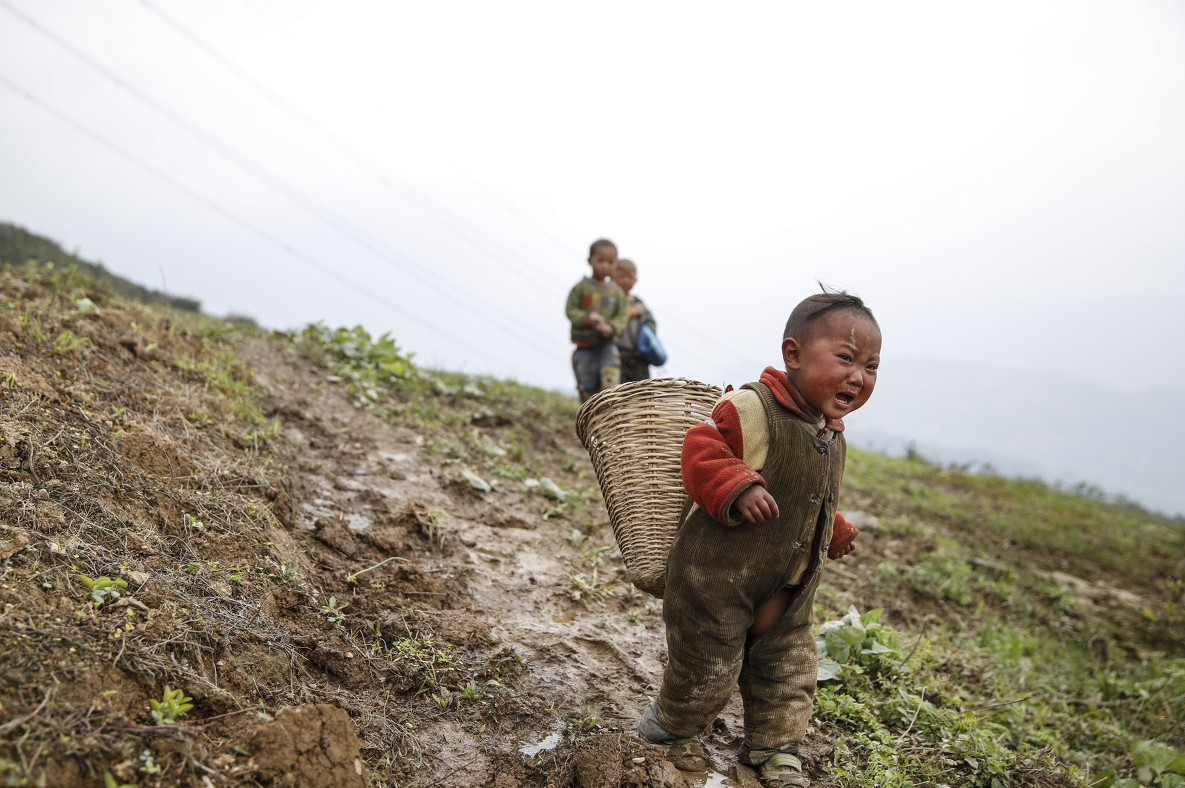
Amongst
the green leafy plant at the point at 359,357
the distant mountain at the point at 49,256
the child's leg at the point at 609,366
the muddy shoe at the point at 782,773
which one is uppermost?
the child's leg at the point at 609,366

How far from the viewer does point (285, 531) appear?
11.9 feet

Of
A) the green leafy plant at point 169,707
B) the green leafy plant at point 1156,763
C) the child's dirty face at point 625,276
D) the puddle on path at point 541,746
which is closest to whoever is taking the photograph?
the green leafy plant at point 169,707

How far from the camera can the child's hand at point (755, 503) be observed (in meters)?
2.41

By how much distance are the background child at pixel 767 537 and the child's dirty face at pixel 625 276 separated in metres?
4.99

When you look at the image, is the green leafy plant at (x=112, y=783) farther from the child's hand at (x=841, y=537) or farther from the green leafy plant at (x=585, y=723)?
the child's hand at (x=841, y=537)

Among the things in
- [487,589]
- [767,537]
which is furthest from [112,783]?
[487,589]

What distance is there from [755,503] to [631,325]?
207 inches

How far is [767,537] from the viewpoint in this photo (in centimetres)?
259

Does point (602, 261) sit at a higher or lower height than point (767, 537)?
higher

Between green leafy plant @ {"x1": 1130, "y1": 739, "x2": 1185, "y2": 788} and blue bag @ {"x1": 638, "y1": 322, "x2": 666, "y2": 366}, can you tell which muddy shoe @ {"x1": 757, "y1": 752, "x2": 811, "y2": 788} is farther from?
blue bag @ {"x1": 638, "y1": 322, "x2": 666, "y2": 366}

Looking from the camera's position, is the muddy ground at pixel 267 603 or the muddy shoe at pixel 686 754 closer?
the muddy ground at pixel 267 603

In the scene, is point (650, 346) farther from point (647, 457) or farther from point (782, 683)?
point (782, 683)

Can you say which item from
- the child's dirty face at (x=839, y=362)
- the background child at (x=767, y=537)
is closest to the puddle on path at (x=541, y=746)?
the background child at (x=767, y=537)

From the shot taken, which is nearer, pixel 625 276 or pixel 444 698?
pixel 444 698
